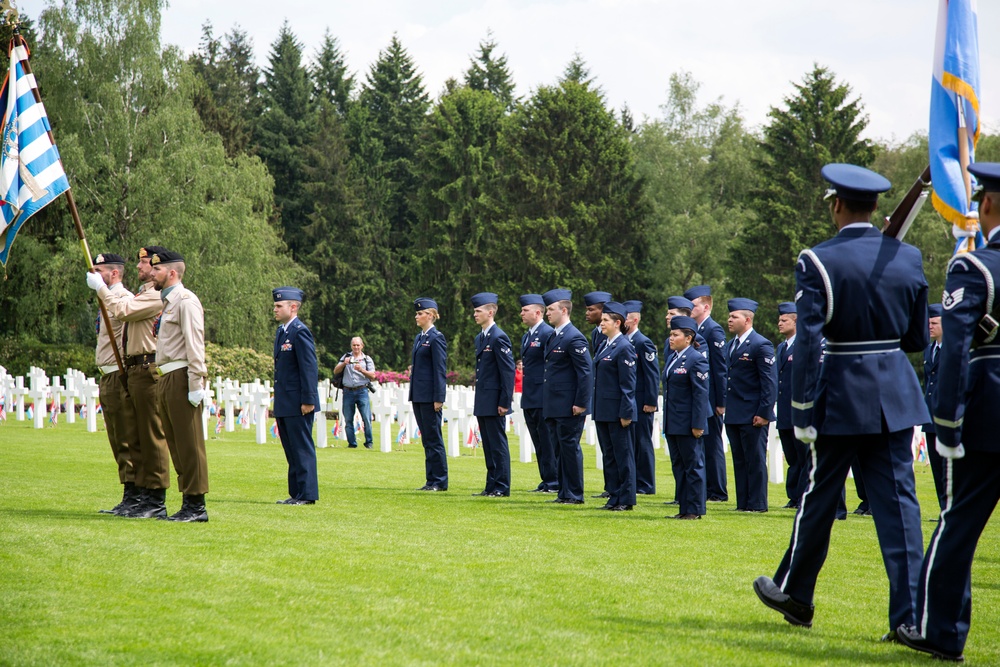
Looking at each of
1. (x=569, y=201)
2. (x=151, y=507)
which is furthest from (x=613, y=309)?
(x=569, y=201)

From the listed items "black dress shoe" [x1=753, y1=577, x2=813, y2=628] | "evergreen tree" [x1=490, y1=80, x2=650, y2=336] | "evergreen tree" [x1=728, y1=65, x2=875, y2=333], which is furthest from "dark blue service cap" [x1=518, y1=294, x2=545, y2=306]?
"evergreen tree" [x1=490, y1=80, x2=650, y2=336]

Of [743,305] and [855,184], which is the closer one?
[855,184]

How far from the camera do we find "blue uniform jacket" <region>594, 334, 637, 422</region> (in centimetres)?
1157

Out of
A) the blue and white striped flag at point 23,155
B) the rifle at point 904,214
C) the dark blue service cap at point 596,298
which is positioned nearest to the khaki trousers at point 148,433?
the blue and white striped flag at point 23,155

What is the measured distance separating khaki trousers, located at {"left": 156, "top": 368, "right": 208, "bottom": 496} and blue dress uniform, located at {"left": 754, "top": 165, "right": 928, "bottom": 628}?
5062mm

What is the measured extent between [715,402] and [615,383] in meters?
1.80

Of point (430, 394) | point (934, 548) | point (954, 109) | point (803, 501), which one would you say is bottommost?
point (934, 548)

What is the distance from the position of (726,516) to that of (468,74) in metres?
58.3

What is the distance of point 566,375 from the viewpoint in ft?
40.7

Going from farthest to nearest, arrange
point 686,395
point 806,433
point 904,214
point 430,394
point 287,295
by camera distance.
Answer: point 430,394 → point 287,295 → point 686,395 → point 904,214 → point 806,433

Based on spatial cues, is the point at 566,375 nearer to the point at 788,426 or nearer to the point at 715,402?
the point at 715,402

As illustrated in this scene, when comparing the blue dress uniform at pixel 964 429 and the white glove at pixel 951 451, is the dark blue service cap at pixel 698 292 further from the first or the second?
the white glove at pixel 951 451

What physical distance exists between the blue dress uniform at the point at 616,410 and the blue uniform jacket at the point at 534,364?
163cm

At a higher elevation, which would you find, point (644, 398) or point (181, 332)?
point (181, 332)
